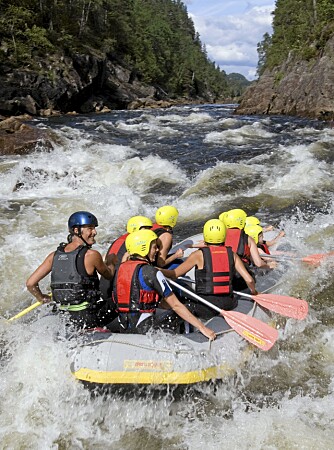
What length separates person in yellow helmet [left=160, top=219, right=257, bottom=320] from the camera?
15.5 ft

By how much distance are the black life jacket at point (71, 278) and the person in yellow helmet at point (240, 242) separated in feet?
7.13

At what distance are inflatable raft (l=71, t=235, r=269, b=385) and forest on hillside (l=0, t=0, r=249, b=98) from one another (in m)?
31.8

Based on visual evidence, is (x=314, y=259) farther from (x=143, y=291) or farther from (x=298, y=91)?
(x=298, y=91)

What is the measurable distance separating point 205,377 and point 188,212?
624cm

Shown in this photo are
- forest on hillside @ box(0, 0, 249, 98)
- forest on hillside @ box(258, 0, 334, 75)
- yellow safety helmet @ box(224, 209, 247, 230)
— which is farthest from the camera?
forest on hillside @ box(0, 0, 249, 98)

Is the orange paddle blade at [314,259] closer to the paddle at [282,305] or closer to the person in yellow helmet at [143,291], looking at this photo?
the paddle at [282,305]

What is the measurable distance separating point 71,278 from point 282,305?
264cm

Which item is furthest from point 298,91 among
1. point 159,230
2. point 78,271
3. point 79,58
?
point 78,271

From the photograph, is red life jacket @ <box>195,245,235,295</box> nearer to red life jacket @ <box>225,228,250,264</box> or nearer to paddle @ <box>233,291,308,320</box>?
paddle @ <box>233,291,308,320</box>

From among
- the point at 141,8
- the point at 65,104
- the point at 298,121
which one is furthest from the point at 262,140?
the point at 141,8

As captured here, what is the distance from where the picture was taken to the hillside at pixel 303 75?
25953 millimetres

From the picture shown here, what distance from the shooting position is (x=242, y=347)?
452 centimetres

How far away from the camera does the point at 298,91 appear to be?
96.9 feet

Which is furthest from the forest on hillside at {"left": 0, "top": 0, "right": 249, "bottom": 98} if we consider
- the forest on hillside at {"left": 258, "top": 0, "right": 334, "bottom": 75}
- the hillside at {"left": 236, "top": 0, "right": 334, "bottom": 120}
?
the forest on hillside at {"left": 258, "top": 0, "right": 334, "bottom": 75}
